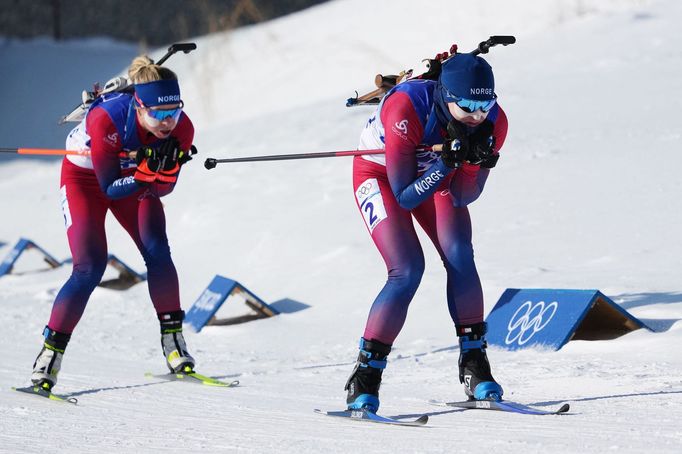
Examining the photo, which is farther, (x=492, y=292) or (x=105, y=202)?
(x=492, y=292)

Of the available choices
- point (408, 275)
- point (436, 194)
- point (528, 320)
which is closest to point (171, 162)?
point (436, 194)

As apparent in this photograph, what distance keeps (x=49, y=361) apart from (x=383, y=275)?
12.4 ft

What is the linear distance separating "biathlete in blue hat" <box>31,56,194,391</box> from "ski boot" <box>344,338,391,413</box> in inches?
62.9

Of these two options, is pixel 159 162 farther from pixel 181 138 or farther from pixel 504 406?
pixel 504 406

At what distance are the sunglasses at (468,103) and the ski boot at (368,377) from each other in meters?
0.98

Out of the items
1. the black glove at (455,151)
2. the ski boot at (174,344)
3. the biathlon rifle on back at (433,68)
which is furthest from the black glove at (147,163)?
the black glove at (455,151)

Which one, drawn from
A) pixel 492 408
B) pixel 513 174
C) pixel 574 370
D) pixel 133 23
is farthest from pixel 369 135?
pixel 133 23

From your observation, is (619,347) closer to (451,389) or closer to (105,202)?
(451,389)

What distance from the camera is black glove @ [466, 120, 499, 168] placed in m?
4.23

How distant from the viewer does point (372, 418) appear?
427 cm

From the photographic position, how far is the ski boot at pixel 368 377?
4.35m

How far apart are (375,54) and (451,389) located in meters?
18.0

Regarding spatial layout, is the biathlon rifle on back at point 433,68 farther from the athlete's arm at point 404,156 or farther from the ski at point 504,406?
the ski at point 504,406

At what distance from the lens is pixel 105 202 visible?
231 inches
